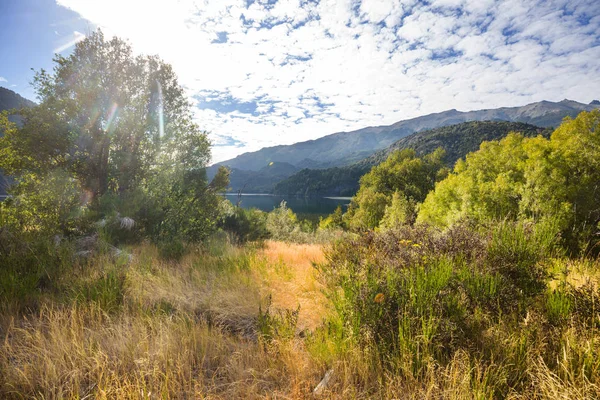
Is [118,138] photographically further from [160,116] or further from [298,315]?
[298,315]

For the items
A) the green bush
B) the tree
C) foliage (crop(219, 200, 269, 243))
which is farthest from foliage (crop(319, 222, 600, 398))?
foliage (crop(219, 200, 269, 243))

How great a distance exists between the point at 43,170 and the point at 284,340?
16.7 m

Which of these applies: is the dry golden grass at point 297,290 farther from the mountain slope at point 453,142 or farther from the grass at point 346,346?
the mountain slope at point 453,142

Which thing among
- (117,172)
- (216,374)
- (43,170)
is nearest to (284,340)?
(216,374)

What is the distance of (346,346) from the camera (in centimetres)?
283

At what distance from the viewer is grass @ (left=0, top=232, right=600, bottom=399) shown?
2.32 m

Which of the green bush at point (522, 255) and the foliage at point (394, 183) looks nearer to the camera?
the green bush at point (522, 255)

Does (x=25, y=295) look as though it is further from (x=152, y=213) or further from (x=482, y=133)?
(x=482, y=133)

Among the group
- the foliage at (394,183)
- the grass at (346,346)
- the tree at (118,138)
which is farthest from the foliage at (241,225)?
the foliage at (394,183)

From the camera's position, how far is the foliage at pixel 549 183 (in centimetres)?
1214

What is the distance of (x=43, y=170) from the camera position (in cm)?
1319

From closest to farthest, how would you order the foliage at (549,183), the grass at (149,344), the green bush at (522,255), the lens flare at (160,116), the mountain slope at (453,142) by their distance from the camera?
the grass at (149,344) → the green bush at (522,255) → the foliage at (549,183) → the lens flare at (160,116) → the mountain slope at (453,142)

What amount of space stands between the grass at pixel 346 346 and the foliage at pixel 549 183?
8379mm

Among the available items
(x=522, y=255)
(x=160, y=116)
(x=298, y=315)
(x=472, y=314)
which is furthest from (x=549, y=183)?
(x=160, y=116)
